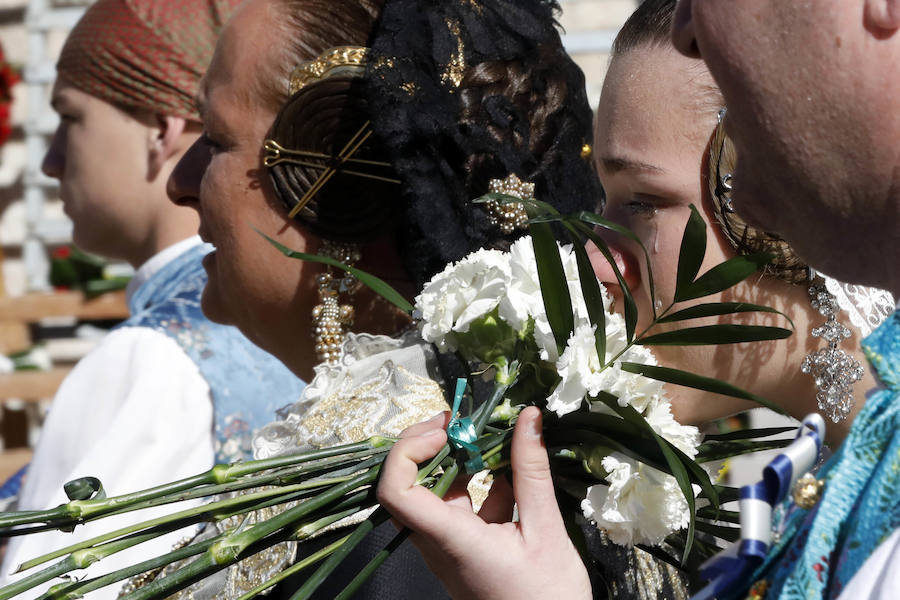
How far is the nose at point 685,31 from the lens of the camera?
1.10m

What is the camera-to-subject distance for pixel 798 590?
0.91m

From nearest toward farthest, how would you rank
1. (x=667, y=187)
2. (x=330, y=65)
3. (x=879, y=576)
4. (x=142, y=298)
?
(x=879, y=576), (x=667, y=187), (x=330, y=65), (x=142, y=298)

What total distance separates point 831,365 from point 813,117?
2.15ft

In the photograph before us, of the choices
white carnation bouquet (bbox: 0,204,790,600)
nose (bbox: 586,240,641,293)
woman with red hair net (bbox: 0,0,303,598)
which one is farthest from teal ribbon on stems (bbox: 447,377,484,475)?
woman with red hair net (bbox: 0,0,303,598)

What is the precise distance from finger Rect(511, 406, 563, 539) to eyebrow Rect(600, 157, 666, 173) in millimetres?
473

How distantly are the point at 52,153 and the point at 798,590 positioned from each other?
324 cm

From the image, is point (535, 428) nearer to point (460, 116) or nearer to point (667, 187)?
Answer: point (667, 187)

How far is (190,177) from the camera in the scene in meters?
2.44

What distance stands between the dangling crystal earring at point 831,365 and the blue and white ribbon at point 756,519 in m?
0.56

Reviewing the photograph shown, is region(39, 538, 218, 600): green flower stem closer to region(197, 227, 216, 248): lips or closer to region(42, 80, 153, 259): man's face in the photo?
region(197, 227, 216, 248): lips

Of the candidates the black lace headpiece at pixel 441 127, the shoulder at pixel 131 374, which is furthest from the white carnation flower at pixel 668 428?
the shoulder at pixel 131 374

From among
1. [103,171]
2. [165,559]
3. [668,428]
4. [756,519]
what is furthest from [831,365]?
[103,171]

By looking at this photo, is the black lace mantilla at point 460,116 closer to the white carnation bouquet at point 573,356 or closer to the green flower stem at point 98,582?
the white carnation bouquet at point 573,356

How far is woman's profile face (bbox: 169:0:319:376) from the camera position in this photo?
7.41 ft
